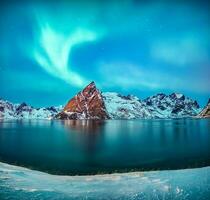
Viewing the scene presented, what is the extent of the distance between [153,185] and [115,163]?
56.0ft

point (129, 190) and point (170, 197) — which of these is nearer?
point (170, 197)

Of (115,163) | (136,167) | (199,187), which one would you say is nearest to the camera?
(199,187)

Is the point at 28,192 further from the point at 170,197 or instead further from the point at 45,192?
the point at 170,197

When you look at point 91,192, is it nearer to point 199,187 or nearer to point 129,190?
point 129,190

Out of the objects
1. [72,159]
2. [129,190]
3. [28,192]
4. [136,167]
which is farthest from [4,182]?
[72,159]

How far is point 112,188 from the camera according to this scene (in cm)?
1906

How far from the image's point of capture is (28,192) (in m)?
17.6

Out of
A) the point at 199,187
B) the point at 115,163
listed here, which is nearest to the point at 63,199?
the point at 199,187

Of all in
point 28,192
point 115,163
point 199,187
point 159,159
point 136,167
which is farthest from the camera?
point 159,159

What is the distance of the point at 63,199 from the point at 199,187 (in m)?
9.30

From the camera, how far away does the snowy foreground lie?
55.7 ft

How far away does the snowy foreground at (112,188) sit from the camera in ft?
55.7

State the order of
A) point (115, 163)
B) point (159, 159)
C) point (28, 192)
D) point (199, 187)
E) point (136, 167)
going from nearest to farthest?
1. point (28, 192)
2. point (199, 187)
3. point (136, 167)
4. point (115, 163)
5. point (159, 159)

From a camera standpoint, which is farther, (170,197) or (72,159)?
(72,159)
